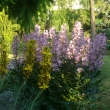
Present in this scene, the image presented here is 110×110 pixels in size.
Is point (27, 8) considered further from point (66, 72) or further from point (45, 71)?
point (66, 72)

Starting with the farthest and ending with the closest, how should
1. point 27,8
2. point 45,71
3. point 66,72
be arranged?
1. point 66,72
2. point 27,8
3. point 45,71

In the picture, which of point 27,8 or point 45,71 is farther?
point 27,8

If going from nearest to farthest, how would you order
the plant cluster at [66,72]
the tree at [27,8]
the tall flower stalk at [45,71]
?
the tall flower stalk at [45,71]
the tree at [27,8]
the plant cluster at [66,72]

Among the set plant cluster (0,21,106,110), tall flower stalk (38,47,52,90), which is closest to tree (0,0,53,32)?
tall flower stalk (38,47,52,90)

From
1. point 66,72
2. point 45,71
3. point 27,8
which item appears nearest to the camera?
point 45,71

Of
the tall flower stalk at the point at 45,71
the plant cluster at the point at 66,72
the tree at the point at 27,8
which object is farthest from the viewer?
the plant cluster at the point at 66,72

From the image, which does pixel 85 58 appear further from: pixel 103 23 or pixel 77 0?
pixel 77 0

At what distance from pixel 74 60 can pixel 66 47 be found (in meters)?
0.27

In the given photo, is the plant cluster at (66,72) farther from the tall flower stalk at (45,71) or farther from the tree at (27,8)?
the tall flower stalk at (45,71)

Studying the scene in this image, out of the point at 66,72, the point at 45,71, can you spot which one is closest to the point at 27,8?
the point at 45,71

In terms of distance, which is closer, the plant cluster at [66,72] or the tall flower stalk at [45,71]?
the tall flower stalk at [45,71]

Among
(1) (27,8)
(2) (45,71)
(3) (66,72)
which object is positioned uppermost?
(1) (27,8)

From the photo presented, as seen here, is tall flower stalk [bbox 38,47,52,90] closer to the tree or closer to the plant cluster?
the tree

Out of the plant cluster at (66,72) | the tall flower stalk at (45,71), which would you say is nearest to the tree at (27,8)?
the tall flower stalk at (45,71)
